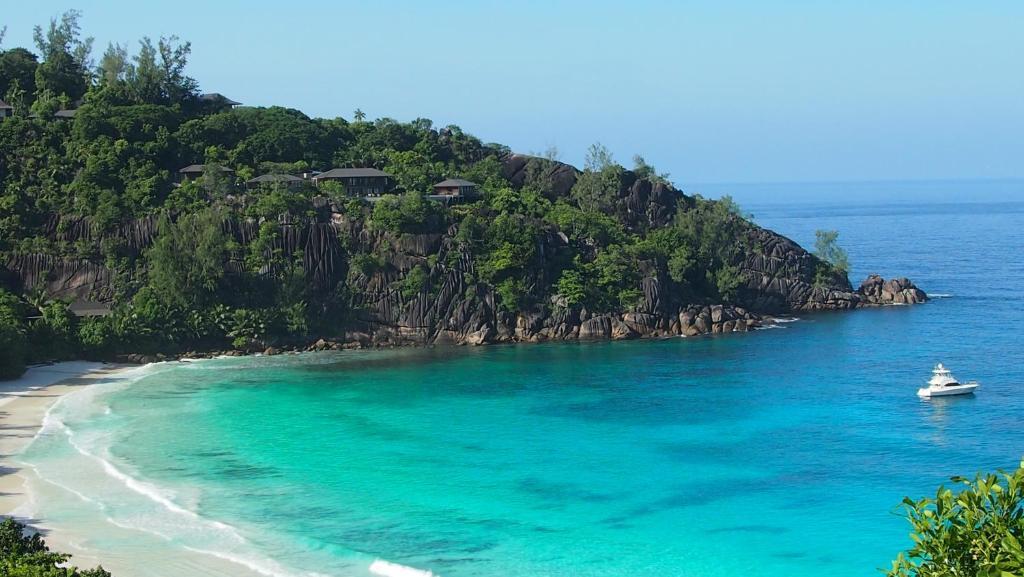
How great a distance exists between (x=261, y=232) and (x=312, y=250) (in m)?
3.62

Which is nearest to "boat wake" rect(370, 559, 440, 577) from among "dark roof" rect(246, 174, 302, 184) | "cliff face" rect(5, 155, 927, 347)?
"cliff face" rect(5, 155, 927, 347)

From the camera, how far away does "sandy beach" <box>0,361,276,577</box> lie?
30.6 m

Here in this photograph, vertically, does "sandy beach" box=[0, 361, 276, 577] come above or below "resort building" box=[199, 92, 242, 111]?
below

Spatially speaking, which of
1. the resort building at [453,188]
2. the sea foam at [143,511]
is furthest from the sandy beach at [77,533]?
the resort building at [453,188]

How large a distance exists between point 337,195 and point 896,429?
44586 mm

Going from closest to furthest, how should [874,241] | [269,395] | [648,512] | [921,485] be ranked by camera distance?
[648,512] → [921,485] → [269,395] → [874,241]

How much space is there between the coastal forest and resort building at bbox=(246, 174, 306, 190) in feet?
0.71

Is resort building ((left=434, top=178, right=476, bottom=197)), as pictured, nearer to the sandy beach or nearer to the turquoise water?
the turquoise water

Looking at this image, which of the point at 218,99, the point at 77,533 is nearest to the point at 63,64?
the point at 218,99

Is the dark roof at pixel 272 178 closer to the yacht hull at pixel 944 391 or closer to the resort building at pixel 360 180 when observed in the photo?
the resort building at pixel 360 180

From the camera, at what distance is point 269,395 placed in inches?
2173

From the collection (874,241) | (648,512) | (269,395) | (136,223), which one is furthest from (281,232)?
(874,241)

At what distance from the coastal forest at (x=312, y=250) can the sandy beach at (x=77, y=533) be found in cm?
1163

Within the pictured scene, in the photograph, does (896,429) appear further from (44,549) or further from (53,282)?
(53,282)
